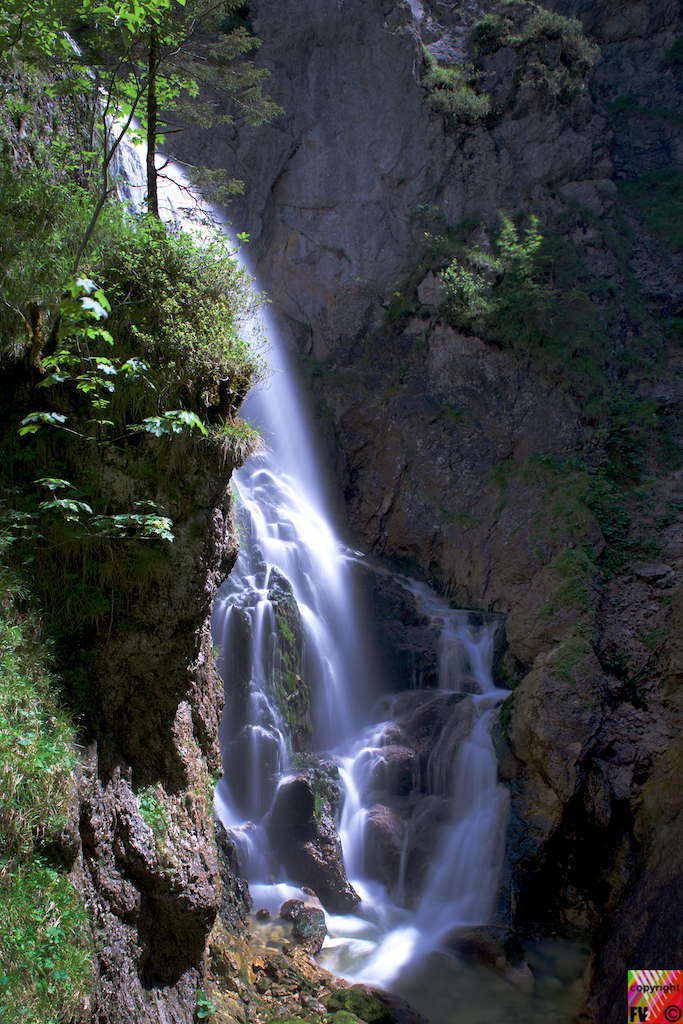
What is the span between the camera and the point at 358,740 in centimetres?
1059

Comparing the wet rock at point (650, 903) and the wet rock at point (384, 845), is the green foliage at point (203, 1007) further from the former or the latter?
the wet rock at point (384, 845)

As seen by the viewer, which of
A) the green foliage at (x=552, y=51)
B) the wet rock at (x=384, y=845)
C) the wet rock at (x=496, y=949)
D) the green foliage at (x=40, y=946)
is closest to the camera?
the green foliage at (x=40, y=946)

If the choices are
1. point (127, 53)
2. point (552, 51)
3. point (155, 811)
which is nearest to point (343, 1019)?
point (155, 811)

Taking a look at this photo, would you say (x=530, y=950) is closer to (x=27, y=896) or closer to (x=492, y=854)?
(x=492, y=854)

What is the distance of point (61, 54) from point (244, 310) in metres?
3.47

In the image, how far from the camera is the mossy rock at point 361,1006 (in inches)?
232

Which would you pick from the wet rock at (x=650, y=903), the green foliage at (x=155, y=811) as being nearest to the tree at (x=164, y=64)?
the green foliage at (x=155, y=811)

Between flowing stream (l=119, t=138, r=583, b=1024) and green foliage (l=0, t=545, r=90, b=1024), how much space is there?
4713mm

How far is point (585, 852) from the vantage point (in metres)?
8.02

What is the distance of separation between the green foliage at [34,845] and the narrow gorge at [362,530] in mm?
24

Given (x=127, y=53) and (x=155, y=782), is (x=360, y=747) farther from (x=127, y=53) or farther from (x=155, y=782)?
(x=127, y=53)

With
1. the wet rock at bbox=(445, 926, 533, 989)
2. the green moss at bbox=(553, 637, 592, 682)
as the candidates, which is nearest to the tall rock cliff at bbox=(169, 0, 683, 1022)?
the green moss at bbox=(553, 637, 592, 682)

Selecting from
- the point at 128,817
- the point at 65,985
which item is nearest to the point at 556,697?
the point at 128,817

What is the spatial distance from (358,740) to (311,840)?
2.18m
